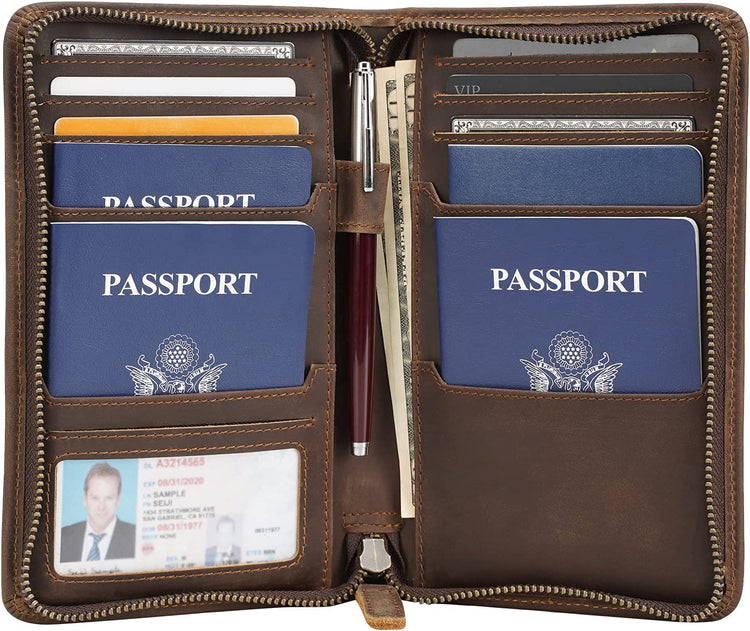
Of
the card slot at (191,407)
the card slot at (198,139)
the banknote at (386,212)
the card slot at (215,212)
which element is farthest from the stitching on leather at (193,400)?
the card slot at (198,139)

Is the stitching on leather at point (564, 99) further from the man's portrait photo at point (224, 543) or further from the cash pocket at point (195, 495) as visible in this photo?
the man's portrait photo at point (224, 543)

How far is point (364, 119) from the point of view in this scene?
1.38m

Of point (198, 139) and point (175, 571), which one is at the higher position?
point (198, 139)

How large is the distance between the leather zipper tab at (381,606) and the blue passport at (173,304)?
1.11ft

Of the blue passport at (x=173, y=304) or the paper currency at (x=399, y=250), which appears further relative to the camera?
the paper currency at (x=399, y=250)

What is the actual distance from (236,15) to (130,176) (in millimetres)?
280

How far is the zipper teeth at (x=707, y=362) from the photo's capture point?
1.32 meters

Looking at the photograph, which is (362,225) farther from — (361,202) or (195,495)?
(195,495)

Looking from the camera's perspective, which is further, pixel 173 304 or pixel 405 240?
pixel 405 240

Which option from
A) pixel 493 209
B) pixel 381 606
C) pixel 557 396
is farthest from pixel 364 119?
pixel 381 606

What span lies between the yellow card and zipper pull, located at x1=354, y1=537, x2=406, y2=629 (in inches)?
24.7

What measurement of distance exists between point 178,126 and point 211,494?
0.52 m

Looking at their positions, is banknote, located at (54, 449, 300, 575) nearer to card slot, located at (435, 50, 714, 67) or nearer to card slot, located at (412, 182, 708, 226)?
card slot, located at (412, 182, 708, 226)

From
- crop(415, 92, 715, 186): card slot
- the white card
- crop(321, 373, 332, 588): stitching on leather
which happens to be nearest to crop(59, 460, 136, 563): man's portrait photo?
crop(321, 373, 332, 588): stitching on leather
